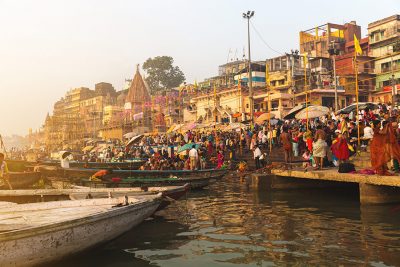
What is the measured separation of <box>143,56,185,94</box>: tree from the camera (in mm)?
88812

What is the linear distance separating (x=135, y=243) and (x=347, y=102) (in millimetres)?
39745

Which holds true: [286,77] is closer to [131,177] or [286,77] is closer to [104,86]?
[131,177]

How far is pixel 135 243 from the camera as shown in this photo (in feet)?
27.1

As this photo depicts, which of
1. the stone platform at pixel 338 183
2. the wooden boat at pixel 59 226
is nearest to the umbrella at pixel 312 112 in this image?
the stone platform at pixel 338 183

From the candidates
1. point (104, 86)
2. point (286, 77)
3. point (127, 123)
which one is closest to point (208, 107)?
point (286, 77)

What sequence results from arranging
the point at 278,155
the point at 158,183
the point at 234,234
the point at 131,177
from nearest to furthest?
1. the point at 234,234
2. the point at 158,183
3. the point at 131,177
4. the point at 278,155

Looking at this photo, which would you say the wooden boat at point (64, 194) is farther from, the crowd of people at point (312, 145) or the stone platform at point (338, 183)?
the crowd of people at point (312, 145)

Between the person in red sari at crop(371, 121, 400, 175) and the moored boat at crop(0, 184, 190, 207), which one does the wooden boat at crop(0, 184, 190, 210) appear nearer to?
the moored boat at crop(0, 184, 190, 207)

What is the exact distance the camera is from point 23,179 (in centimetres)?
1703

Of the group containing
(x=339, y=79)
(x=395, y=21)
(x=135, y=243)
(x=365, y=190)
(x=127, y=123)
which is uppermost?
(x=395, y=21)

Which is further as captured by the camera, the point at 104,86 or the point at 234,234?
the point at 104,86

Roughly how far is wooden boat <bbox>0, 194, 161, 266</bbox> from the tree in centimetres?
8155

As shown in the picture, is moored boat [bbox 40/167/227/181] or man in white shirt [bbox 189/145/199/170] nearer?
moored boat [bbox 40/167/227/181]

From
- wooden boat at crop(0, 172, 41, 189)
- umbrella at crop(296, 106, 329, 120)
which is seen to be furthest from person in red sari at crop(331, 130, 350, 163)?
wooden boat at crop(0, 172, 41, 189)
